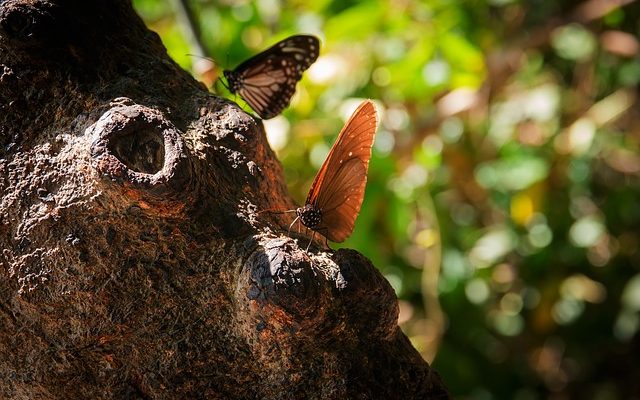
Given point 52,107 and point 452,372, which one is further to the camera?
point 452,372

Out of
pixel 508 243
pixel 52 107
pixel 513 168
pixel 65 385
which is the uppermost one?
pixel 52 107

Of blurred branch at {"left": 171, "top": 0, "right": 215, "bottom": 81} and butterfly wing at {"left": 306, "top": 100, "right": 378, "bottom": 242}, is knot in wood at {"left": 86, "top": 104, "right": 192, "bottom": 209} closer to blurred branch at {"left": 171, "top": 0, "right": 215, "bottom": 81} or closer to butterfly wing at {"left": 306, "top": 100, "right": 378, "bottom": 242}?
butterfly wing at {"left": 306, "top": 100, "right": 378, "bottom": 242}

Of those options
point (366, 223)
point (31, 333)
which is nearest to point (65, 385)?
point (31, 333)

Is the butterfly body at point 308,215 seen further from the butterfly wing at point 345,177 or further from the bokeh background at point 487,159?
the bokeh background at point 487,159

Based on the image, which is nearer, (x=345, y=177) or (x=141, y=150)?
(x=141, y=150)

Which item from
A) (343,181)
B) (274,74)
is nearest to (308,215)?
(343,181)

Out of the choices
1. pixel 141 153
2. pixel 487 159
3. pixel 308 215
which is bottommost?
pixel 487 159

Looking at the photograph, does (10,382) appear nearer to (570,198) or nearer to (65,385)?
(65,385)

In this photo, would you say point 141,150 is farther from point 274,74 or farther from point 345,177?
point 274,74
